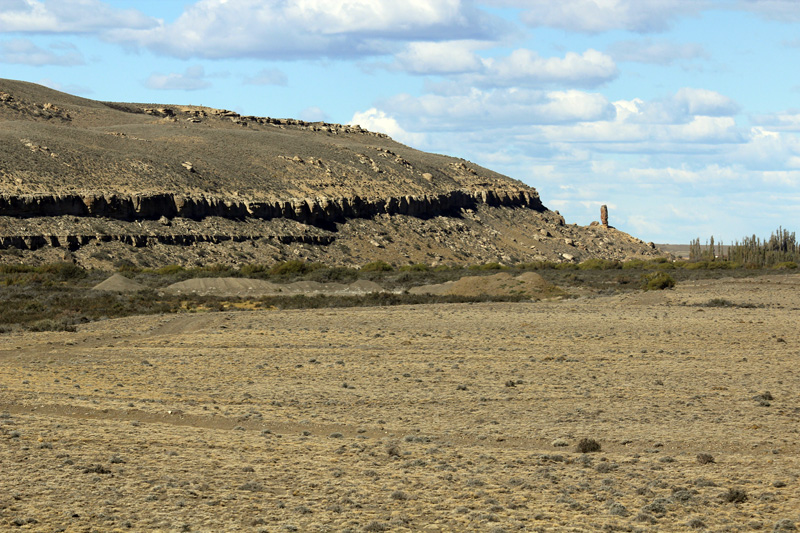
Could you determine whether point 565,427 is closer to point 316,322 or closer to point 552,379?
point 552,379

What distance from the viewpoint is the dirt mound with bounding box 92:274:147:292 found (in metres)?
44.4

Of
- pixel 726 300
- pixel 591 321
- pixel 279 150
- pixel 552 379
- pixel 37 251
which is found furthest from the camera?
pixel 279 150

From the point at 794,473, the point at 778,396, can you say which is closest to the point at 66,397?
the point at 794,473

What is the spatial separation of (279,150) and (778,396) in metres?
86.5

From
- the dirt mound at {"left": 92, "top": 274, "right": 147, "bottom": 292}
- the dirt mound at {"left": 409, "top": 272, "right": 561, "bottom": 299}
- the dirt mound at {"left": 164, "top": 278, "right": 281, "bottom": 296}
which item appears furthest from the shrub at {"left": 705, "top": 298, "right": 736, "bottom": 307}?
the dirt mound at {"left": 92, "top": 274, "right": 147, "bottom": 292}

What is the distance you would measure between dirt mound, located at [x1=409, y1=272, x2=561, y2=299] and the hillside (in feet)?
86.8

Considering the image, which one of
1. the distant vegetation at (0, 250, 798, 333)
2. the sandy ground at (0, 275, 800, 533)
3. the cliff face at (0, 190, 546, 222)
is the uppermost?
the cliff face at (0, 190, 546, 222)

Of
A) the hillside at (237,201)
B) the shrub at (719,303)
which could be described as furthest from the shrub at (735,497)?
the hillside at (237,201)

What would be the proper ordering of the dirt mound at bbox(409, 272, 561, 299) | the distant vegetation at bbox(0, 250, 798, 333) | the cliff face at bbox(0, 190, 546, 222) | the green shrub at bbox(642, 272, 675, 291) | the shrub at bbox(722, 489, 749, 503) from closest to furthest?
the shrub at bbox(722, 489, 749, 503) → the distant vegetation at bbox(0, 250, 798, 333) → the dirt mound at bbox(409, 272, 561, 299) → the green shrub at bbox(642, 272, 675, 291) → the cliff face at bbox(0, 190, 546, 222)

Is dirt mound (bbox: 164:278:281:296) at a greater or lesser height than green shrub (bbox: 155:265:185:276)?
lesser

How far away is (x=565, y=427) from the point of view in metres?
14.5

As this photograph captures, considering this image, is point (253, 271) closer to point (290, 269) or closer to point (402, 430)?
point (290, 269)

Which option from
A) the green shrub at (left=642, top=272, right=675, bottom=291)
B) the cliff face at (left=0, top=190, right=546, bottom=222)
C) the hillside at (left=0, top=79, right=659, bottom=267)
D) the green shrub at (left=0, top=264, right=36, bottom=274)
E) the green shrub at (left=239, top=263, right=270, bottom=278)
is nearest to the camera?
the green shrub at (left=642, top=272, right=675, bottom=291)

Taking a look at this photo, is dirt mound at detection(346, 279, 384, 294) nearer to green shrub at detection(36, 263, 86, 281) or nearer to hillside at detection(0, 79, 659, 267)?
green shrub at detection(36, 263, 86, 281)
